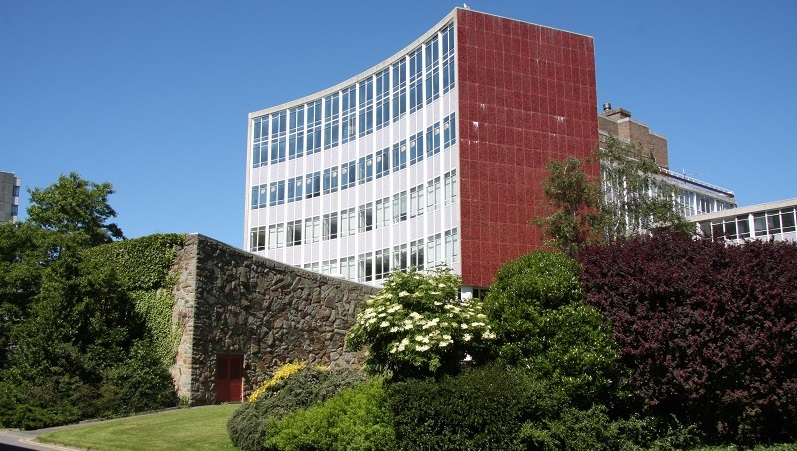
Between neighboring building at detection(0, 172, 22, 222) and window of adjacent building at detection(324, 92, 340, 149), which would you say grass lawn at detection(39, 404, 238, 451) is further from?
neighboring building at detection(0, 172, 22, 222)

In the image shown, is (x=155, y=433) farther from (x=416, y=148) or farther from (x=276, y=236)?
(x=276, y=236)

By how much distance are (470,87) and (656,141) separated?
124 feet

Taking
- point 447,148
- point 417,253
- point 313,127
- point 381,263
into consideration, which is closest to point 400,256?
point 417,253

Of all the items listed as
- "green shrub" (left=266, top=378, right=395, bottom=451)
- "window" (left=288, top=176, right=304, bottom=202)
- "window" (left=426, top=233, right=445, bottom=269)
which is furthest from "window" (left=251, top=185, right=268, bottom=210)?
"green shrub" (left=266, top=378, right=395, bottom=451)

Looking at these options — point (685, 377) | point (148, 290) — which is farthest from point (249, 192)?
point (685, 377)

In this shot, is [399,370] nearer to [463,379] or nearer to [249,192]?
[463,379]

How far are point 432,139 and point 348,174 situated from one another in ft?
29.1

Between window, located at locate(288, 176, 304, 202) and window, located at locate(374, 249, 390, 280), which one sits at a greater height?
window, located at locate(288, 176, 304, 202)

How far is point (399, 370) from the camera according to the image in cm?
1878

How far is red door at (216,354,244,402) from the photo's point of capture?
27.7 m

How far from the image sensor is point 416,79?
1870 inches

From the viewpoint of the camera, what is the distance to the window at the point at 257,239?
5656cm

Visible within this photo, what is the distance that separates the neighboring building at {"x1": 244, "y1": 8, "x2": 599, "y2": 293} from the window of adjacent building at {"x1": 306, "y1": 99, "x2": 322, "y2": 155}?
0.12 m

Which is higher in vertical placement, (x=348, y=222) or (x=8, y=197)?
(x=8, y=197)
